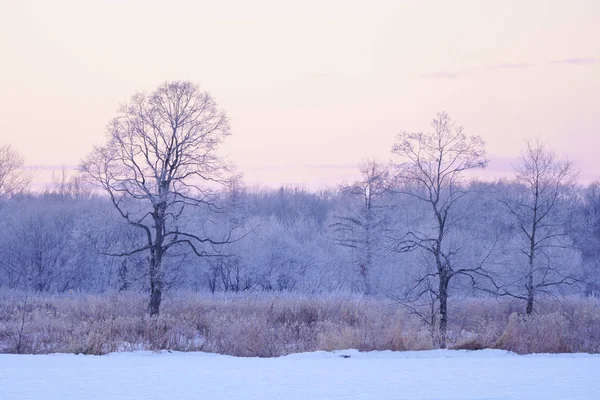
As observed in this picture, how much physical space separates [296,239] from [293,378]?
45.4 meters

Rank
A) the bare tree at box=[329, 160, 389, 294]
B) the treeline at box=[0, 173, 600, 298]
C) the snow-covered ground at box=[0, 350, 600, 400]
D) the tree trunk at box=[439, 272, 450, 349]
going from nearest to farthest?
1. the snow-covered ground at box=[0, 350, 600, 400]
2. the tree trunk at box=[439, 272, 450, 349]
3. the treeline at box=[0, 173, 600, 298]
4. the bare tree at box=[329, 160, 389, 294]

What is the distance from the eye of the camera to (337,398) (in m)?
9.11

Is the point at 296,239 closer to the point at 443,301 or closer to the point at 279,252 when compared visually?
the point at 279,252

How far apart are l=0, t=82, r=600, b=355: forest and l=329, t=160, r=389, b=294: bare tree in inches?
5.9

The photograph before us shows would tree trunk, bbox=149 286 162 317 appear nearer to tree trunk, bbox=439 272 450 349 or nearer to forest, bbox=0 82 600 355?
forest, bbox=0 82 600 355

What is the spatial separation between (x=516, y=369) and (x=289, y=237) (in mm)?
41288

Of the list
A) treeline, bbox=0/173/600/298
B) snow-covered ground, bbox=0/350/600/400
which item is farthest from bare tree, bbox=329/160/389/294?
snow-covered ground, bbox=0/350/600/400

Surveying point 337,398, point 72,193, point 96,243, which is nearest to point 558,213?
point 337,398

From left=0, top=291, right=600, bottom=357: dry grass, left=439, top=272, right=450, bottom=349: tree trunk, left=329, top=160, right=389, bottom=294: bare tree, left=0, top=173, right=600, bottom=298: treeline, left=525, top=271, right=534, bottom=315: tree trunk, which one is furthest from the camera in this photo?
left=329, top=160, right=389, bottom=294: bare tree

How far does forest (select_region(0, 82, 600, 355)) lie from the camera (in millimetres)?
28328

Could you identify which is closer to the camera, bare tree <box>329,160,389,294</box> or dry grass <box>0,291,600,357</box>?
dry grass <box>0,291,600,357</box>

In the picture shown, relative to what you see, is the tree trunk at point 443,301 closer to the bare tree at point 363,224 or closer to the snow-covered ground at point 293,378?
the snow-covered ground at point 293,378

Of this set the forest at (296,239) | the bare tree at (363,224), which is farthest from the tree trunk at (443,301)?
the bare tree at (363,224)

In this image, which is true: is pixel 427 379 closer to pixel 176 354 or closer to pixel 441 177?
pixel 176 354
